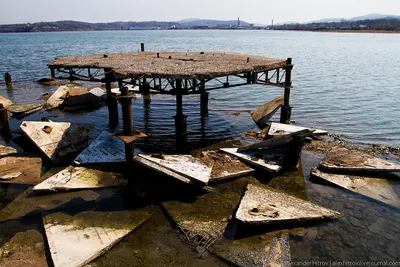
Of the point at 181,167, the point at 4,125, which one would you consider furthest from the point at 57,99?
the point at 181,167

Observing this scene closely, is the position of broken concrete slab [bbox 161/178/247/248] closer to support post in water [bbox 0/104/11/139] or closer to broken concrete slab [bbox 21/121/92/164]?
broken concrete slab [bbox 21/121/92/164]

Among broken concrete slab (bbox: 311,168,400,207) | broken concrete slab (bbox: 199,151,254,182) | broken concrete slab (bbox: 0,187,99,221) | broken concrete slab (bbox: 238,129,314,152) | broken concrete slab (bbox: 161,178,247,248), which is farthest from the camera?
broken concrete slab (bbox: 238,129,314,152)

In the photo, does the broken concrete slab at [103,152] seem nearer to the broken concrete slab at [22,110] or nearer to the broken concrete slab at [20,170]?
the broken concrete slab at [20,170]

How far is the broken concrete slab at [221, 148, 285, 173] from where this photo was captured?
1181cm

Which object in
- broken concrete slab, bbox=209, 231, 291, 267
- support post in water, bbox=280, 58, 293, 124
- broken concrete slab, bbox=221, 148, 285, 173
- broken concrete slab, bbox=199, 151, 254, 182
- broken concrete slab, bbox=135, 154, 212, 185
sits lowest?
broken concrete slab, bbox=209, 231, 291, 267

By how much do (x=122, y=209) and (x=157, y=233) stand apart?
173 centimetres

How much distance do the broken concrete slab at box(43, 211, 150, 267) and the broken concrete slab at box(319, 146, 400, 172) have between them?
25.7 ft

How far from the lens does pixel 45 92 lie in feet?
97.5

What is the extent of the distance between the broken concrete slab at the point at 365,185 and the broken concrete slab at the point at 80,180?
7779mm

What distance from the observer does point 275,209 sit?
8969mm

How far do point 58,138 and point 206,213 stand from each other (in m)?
8.57

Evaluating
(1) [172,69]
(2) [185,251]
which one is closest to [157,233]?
(2) [185,251]

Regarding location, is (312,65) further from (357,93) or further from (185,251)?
(185,251)

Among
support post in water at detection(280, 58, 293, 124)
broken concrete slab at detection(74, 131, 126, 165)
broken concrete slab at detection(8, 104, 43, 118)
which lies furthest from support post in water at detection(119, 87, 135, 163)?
broken concrete slab at detection(8, 104, 43, 118)
